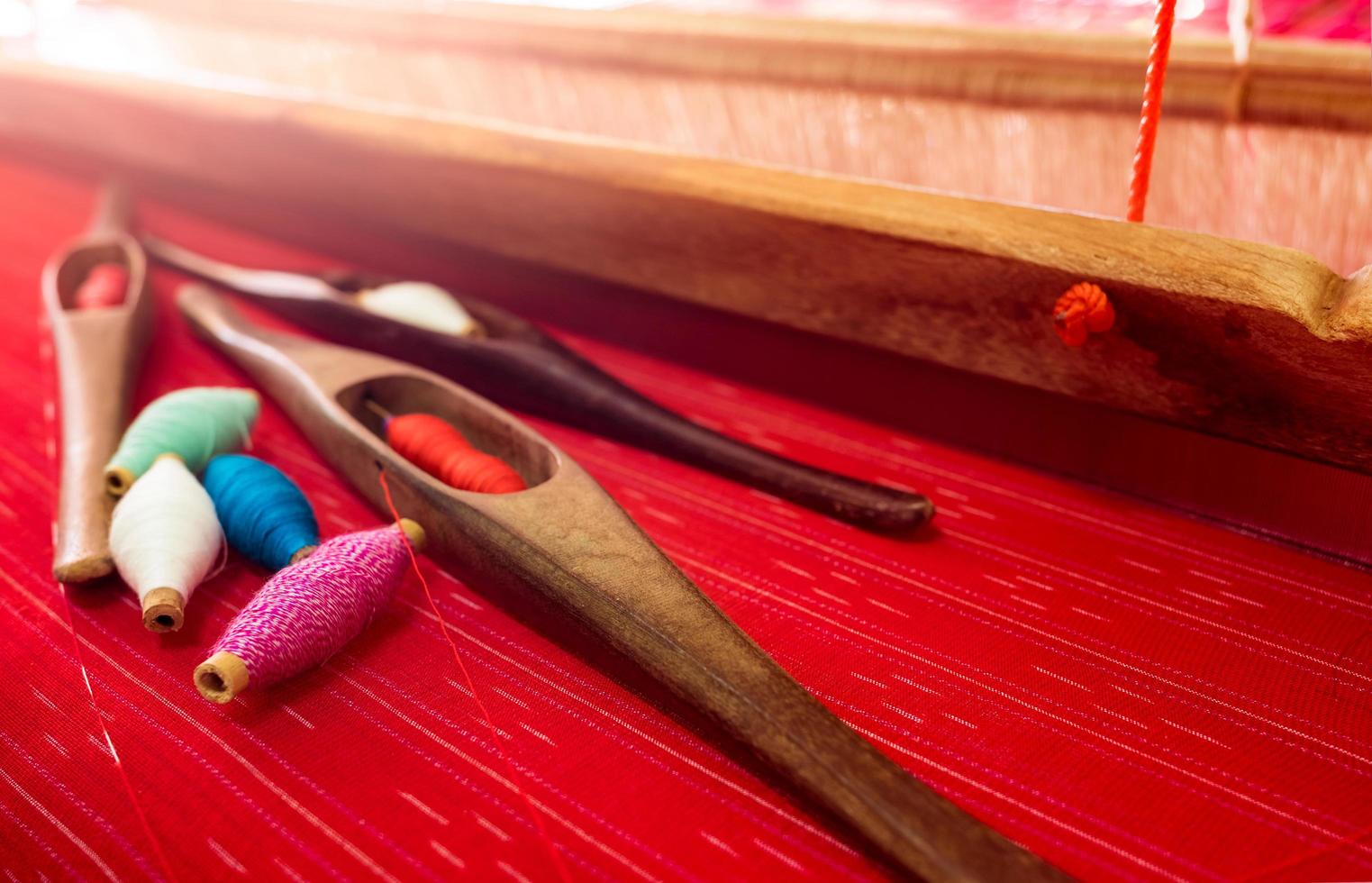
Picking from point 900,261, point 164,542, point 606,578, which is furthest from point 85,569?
point 900,261

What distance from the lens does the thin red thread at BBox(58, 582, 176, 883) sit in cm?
46

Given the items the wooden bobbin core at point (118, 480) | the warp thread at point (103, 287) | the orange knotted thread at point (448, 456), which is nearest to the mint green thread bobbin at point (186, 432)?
the wooden bobbin core at point (118, 480)

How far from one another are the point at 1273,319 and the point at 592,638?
396 millimetres

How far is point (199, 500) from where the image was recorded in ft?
2.10

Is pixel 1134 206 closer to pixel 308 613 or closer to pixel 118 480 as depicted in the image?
pixel 308 613

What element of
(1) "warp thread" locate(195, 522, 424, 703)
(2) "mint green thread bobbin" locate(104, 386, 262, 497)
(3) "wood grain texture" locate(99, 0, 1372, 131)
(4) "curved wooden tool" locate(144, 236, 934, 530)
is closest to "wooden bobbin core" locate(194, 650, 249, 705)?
(1) "warp thread" locate(195, 522, 424, 703)

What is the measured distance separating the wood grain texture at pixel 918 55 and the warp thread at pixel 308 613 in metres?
0.69

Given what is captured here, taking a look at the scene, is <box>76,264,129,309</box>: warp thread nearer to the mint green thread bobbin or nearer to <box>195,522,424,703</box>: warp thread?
the mint green thread bobbin

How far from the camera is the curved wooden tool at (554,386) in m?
0.68

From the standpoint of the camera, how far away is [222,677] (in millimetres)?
499

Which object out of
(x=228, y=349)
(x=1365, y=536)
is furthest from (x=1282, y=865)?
(x=228, y=349)

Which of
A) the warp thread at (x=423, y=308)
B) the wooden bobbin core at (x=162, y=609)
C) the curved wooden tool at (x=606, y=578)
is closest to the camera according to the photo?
the curved wooden tool at (x=606, y=578)

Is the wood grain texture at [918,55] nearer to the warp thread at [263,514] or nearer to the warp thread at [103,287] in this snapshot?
the warp thread at [103,287]

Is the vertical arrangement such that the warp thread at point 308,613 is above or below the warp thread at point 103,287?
below
